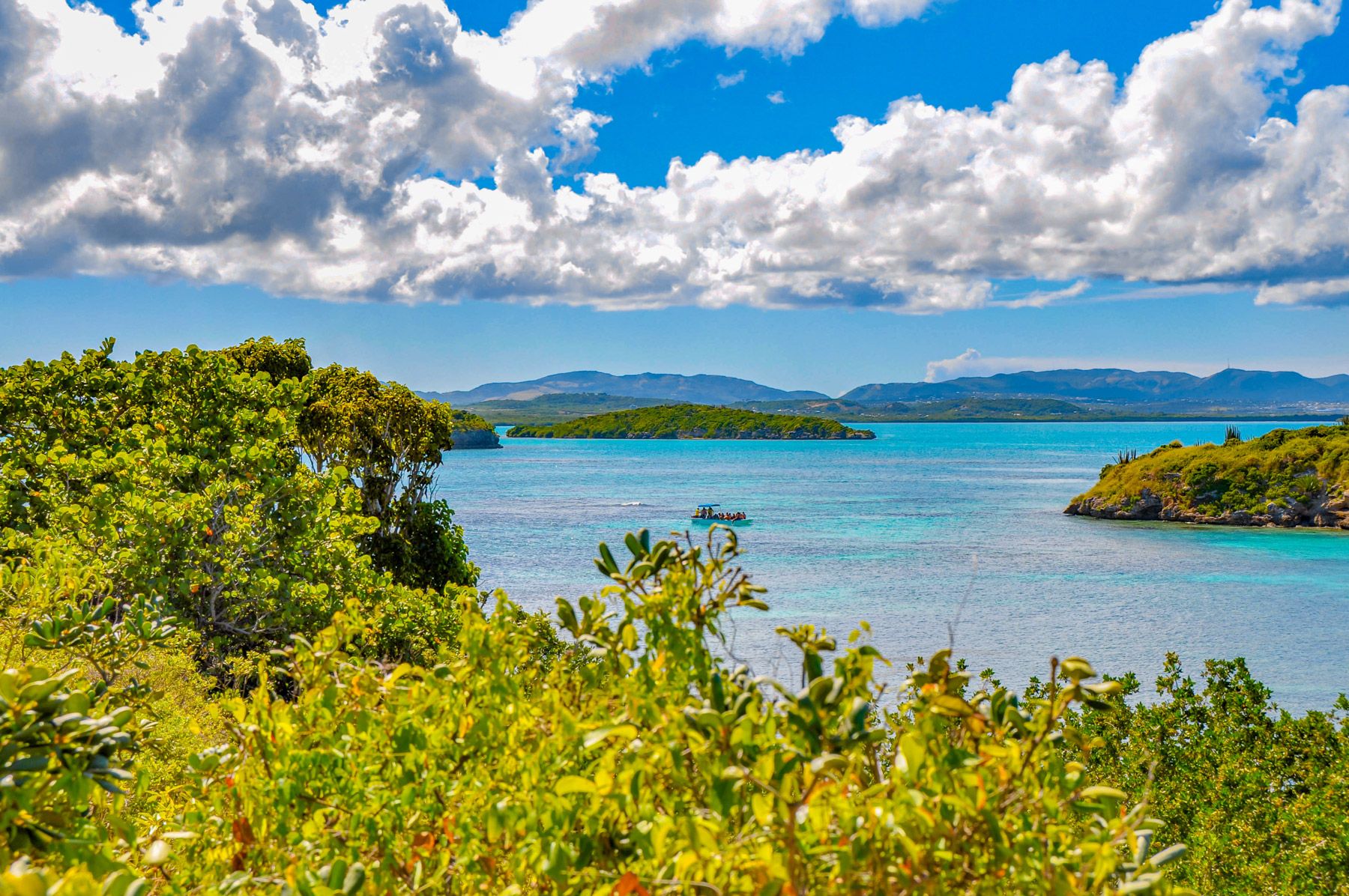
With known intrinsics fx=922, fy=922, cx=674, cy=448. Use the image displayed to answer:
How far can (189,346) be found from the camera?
1695 cm

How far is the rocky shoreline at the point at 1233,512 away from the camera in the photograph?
64.3 metres

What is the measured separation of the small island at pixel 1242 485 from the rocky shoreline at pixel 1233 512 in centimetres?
5

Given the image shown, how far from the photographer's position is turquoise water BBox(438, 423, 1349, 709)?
3203cm

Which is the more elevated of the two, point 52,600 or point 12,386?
point 12,386

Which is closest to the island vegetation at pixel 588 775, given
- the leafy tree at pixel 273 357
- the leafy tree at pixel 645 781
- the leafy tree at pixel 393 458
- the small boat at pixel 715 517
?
the leafy tree at pixel 645 781

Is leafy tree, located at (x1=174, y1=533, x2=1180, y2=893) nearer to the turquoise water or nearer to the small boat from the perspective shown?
the turquoise water

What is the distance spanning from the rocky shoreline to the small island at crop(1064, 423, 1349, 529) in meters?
0.05

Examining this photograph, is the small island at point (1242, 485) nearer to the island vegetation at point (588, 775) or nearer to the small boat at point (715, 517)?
the small boat at point (715, 517)

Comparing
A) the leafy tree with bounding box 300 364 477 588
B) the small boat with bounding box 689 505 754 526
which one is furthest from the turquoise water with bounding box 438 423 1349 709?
the leafy tree with bounding box 300 364 477 588

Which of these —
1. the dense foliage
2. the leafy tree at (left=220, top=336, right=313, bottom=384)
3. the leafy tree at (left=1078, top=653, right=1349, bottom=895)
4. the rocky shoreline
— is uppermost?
the leafy tree at (left=220, top=336, right=313, bottom=384)

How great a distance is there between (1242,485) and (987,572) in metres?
32.9

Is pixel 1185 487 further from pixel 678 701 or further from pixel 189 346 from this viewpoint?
pixel 678 701

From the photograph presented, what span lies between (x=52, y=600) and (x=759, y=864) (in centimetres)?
694

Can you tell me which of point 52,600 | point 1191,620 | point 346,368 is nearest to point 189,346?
point 346,368
